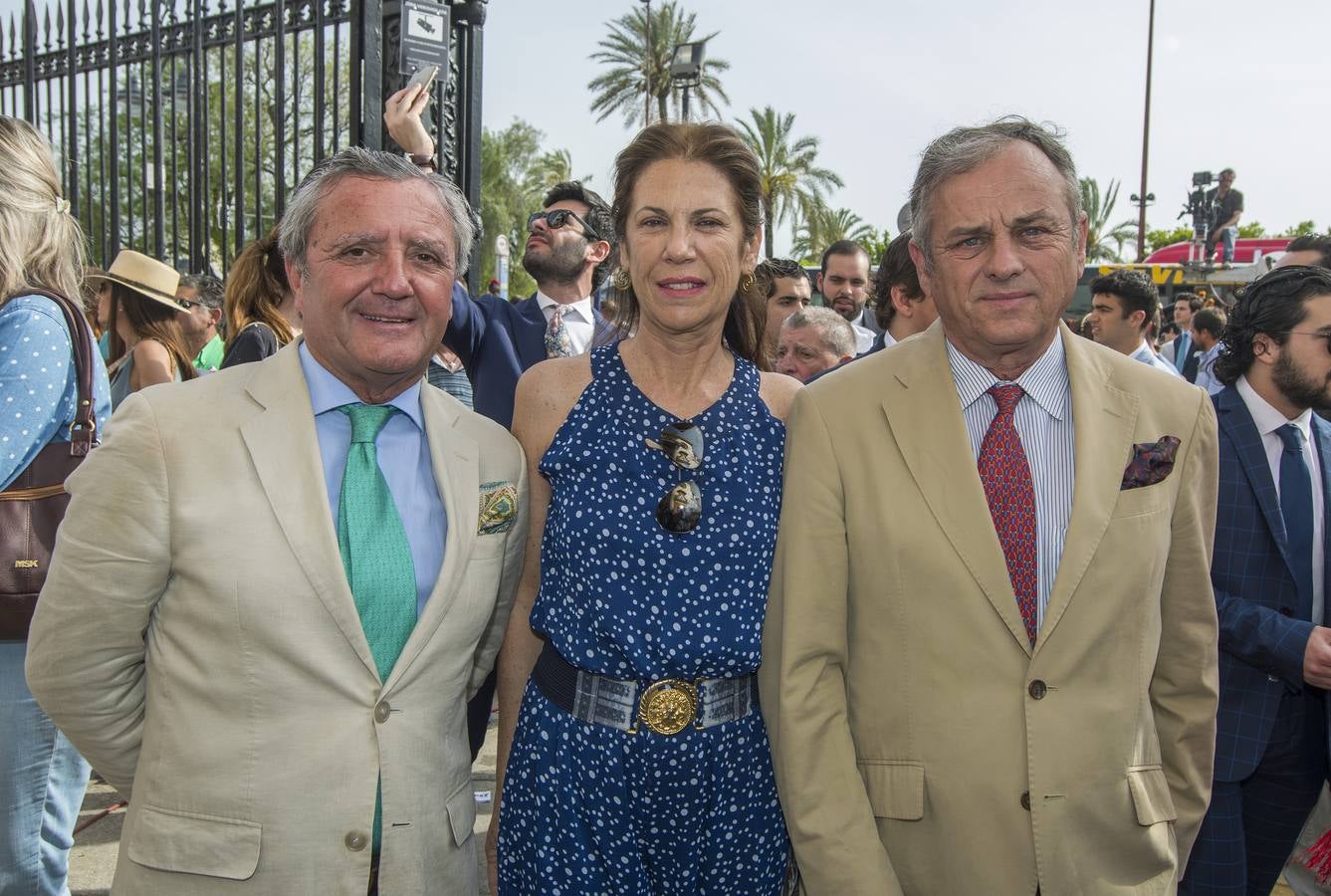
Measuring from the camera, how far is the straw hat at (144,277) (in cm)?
434

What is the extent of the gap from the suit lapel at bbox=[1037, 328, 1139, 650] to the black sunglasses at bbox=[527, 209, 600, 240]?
8.64 feet

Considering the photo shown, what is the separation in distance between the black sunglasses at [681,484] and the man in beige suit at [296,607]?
0.37m

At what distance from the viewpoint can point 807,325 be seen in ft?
15.1

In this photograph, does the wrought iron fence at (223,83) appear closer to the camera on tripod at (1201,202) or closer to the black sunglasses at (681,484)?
the black sunglasses at (681,484)

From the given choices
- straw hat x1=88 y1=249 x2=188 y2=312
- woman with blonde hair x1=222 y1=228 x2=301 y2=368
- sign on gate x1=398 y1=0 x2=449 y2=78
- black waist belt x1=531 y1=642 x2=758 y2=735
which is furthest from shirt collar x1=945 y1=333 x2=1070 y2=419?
straw hat x1=88 y1=249 x2=188 y2=312

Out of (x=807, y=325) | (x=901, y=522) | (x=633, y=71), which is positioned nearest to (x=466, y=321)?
(x=807, y=325)

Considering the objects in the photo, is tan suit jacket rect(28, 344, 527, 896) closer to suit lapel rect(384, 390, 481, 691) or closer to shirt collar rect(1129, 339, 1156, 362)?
suit lapel rect(384, 390, 481, 691)

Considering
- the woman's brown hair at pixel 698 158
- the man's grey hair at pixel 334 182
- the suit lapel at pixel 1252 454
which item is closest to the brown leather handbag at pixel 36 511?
the man's grey hair at pixel 334 182

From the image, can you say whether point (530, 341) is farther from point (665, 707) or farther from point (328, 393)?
point (665, 707)

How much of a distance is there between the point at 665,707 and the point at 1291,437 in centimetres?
233

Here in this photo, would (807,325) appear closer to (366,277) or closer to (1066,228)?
(1066,228)

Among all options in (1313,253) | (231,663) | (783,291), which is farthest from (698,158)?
(1313,253)

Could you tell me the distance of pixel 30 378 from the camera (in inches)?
95.2

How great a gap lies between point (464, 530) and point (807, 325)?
2.94 m
